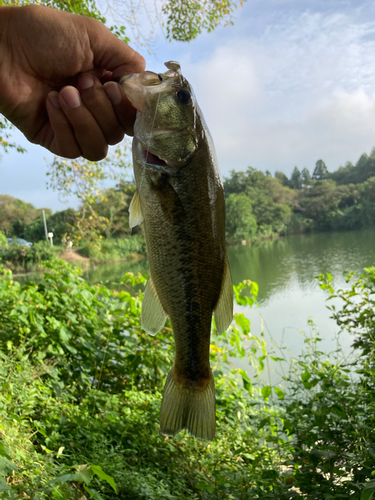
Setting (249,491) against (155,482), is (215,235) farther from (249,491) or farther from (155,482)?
(155,482)

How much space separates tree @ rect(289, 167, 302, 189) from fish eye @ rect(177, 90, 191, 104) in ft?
174

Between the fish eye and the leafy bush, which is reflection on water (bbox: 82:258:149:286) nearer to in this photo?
the leafy bush

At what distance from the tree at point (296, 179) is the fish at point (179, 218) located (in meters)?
53.1

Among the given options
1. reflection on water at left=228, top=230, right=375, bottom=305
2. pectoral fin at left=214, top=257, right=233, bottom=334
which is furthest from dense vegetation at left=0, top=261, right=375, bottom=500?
reflection on water at left=228, top=230, right=375, bottom=305

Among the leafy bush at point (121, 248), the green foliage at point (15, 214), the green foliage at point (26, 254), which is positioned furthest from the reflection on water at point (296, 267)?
the green foliage at point (15, 214)

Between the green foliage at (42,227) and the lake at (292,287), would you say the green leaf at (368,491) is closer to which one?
the lake at (292,287)

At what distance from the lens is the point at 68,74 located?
1495 mm

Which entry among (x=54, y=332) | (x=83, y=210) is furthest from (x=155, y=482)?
(x=83, y=210)

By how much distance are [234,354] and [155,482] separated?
165cm

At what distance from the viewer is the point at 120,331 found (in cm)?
380

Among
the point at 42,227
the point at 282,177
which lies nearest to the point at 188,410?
the point at 42,227

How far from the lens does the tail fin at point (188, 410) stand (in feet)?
3.89

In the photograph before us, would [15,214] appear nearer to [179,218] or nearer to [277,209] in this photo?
[277,209]

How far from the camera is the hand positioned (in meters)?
1.37
